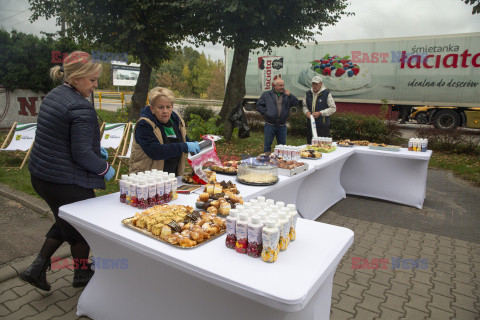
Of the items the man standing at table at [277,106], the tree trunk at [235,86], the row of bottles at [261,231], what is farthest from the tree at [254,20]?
the row of bottles at [261,231]

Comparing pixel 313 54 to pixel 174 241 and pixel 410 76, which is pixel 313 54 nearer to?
pixel 410 76

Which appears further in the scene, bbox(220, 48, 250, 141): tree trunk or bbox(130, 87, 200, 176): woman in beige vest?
bbox(220, 48, 250, 141): tree trunk

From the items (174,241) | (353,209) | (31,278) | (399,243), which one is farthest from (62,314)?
(353,209)

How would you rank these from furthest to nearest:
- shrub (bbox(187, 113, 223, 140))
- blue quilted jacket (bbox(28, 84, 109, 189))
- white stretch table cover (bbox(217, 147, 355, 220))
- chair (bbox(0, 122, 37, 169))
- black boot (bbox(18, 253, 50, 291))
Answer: shrub (bbox(187, 113, 223, 140))
chair (bbox(0, 122, 37, 169))
white stretch table cover (bbox(217, 147, 355, 220))
black boot (bbox(18, 253, 50, 291))
blue quilted jacket (bbox(28, 84, 109, 189))

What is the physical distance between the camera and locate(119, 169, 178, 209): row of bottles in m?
2.22

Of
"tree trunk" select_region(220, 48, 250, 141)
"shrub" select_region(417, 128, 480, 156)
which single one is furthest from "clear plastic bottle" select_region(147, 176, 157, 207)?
"shrub" select_region(417, 128, 480, 156)

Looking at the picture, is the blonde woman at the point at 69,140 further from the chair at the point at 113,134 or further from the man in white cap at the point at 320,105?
the man in white cap at the point at 320,105

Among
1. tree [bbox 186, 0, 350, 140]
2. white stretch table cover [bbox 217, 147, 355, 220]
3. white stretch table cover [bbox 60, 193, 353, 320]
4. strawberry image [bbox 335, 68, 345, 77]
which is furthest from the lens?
strawberry image [bbox 335, 68, 345, 77]

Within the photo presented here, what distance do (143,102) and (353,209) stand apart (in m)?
7.90

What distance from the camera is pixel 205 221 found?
6.37 ft

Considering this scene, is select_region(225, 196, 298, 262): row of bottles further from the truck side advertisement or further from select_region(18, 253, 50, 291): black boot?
the truck side advertisement

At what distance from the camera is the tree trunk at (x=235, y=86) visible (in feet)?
33.8

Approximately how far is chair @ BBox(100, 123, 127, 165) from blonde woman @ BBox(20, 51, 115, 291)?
4.21 m

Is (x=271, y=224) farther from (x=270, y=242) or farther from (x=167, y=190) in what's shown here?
(x=167, y=190)
